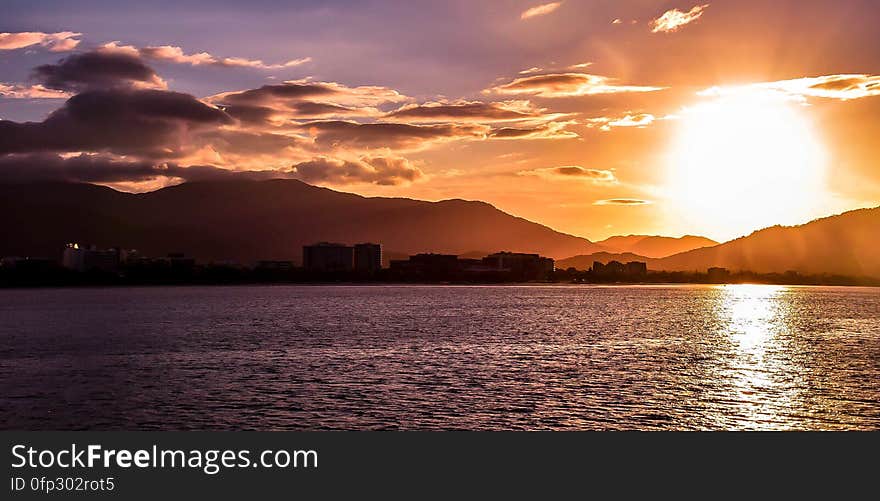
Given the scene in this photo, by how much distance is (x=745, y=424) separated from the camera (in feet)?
177

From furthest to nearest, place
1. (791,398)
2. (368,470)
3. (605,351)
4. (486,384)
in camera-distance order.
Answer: (605,351)
(486,384)
(791,398)
(368,470)

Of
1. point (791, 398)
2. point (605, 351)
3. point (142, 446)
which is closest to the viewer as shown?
point (142, 446)

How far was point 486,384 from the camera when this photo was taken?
70.9 m

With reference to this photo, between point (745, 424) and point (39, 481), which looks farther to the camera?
point (745, 424)

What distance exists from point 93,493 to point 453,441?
715 inches

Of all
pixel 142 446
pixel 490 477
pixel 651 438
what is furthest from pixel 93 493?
pixel 651 438

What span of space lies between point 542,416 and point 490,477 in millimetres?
18522

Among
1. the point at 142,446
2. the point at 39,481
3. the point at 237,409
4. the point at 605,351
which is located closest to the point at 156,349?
the point at 237,409

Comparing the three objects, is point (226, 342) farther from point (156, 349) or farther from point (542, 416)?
point (542, 416)
